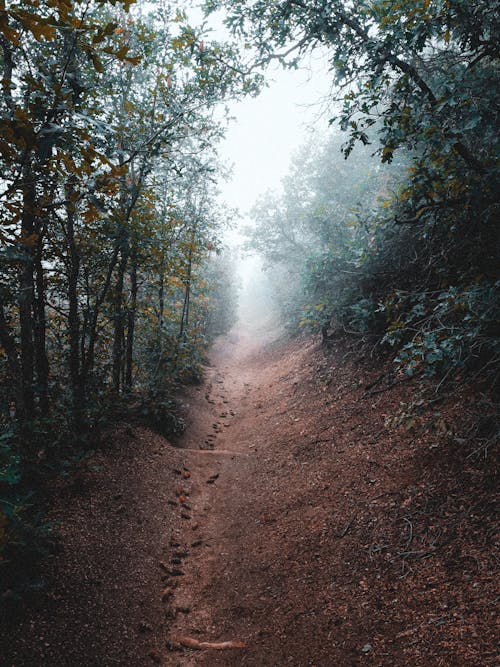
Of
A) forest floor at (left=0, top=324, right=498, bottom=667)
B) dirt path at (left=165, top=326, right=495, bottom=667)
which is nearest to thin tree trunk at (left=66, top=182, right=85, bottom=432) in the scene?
forest floor at (left=0, top=324, right=498, bottom=667)

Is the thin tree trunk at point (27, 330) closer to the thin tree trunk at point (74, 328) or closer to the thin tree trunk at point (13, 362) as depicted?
the thin tree trunk at point (13, 362)

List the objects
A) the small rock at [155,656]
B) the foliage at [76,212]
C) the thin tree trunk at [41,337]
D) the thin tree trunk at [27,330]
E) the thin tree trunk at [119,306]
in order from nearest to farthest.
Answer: the foliage at [76,212]
the small rock at [155,656]
the thin tree trunk at [27,330]
the thin tree trunk at [41,337]
the thin tree trunk at [119,306]

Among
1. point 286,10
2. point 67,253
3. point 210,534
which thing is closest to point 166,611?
point 210,534

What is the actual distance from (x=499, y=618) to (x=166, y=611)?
2.64 m

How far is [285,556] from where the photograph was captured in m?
3.78

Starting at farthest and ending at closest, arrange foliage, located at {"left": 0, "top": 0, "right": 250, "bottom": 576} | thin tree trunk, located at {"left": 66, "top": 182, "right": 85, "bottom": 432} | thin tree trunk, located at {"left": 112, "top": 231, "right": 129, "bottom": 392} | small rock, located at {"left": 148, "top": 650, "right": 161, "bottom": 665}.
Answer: thin tree trunk, located at {"left": 112, "top": 231, "right": 129, "bottom": 392}, thin tree trunk, located at {"left": 66, "top": 182, "right": 85, "bottom": 432}, small rock, located at {"left": 148, "top": 650, "right": 161, "bottom": 665}, foliage, located at {"left": 0, "top": 0, "right": 250, "bottom": 576}

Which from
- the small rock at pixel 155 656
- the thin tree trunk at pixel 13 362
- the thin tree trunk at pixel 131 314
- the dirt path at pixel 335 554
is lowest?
the dirt path at pixel 335 554

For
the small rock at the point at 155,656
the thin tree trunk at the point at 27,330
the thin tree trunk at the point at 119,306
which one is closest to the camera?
the small rock at the point at 155,656

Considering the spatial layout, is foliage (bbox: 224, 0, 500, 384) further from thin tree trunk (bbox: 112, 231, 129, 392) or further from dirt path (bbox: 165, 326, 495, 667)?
thin tree trunk (bbox: 112, 231, 129, 392)

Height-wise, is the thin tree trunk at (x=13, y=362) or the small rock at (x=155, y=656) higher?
the thin tree trunk at (x=13, y=362)

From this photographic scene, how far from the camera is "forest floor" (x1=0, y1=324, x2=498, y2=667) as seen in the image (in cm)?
258

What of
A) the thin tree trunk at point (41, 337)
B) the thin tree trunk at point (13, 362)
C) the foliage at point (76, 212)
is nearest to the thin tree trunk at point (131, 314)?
the foliage at point (76, 212)

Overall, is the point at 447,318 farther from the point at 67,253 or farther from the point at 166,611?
the point at 67,253

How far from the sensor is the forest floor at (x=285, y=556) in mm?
2584
